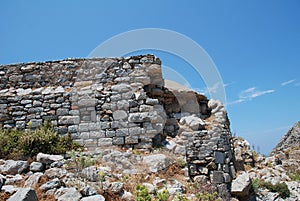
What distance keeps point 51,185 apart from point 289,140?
57.7 feet

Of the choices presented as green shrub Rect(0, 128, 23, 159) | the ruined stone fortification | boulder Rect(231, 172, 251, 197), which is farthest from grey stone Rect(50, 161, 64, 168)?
boulder Rect(231, 172, 251, 197)

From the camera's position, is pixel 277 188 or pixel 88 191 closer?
pixel 88 191

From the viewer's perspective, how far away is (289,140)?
17.6 m

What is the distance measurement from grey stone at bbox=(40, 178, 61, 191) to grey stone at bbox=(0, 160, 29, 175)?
1.24 metres

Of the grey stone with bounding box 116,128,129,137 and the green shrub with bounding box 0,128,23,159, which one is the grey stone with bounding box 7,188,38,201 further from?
the grey stone with bounding box 116,128,129,137

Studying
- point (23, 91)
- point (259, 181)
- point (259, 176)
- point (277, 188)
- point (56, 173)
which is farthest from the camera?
point (259, 176)

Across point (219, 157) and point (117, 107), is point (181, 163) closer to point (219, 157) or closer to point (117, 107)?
point (219, 157)

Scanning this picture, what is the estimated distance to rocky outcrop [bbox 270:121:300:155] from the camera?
1714 centimetres

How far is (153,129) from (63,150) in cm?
252

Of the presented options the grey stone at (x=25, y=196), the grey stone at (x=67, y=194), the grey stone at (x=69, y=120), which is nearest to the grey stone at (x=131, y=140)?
the grey stone at (x=69, y=120)

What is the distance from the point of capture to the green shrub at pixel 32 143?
6.30m

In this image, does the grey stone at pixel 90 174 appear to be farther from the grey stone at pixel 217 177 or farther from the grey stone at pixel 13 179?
the grey stone at pixel 217 177

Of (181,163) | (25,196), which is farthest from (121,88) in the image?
(25,196)

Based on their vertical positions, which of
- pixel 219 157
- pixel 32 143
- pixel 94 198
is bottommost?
pixel 94 198
